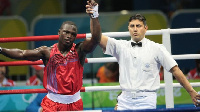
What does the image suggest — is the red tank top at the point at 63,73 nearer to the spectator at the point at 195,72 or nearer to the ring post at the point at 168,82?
the ring post at the point at 168,82

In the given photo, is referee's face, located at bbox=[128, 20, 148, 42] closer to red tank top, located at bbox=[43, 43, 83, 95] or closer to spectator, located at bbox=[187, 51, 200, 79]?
red tank top, located at bbox=[43, 43, 83, 95]

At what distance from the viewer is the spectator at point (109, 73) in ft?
23.6

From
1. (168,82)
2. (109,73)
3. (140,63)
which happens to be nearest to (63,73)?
(140,63)

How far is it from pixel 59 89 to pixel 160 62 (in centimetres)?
109

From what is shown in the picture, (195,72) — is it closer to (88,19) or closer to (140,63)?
(140,63)

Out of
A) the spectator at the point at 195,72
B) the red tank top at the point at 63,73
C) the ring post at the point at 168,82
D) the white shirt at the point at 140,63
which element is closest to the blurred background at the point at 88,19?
the spectator at the point at 195,72

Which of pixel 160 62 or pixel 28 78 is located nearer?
pixel 160 62

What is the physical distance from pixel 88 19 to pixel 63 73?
14.1ft

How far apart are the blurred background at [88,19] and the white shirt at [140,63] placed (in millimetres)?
1274

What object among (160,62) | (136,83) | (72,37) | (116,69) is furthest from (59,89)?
(116,69)

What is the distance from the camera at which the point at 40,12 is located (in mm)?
10711

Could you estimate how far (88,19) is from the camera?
8.56 metres

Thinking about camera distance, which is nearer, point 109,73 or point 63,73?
point 63,73

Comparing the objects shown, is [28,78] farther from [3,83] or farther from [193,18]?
[193,18]
